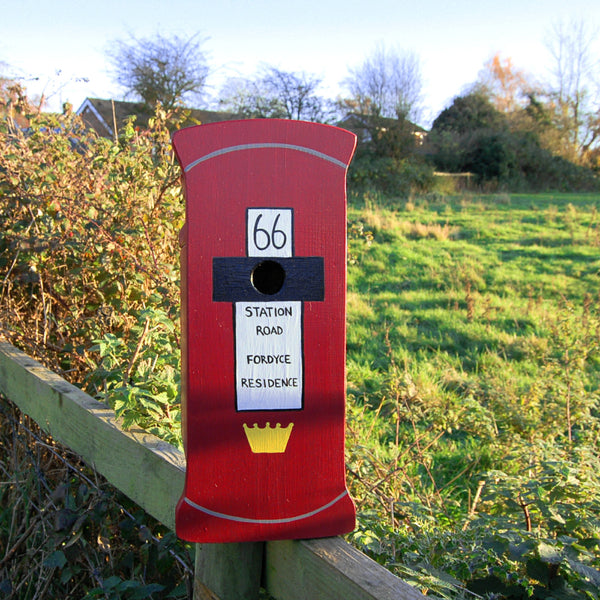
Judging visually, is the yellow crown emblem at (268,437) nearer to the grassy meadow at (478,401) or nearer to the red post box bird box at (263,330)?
the red post box bird box at (263,330)

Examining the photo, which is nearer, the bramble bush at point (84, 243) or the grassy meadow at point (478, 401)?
the grassy meadow at point (478, 401)

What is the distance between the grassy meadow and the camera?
1.97 m

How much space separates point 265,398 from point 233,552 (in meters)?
0.39

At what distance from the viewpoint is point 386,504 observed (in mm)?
2490

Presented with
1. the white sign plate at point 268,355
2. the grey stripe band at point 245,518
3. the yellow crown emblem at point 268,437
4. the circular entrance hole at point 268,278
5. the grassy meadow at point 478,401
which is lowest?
the grassy meadow at point 478,401

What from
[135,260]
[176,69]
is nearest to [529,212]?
[135,260]

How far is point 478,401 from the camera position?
412 centimetres

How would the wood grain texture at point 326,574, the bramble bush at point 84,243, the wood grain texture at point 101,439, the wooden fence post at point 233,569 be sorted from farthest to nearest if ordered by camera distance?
the bramble bush at point 84,243 < the wood grain texture at point 101,439 < the wooden fence post at point 233,569 < the wood grain texture at point 326,574

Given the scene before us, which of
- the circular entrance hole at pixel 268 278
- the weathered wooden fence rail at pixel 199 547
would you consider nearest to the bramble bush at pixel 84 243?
the weathered wooden fence rail at pixel 199 547

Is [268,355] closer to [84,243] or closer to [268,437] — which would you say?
[268,437]

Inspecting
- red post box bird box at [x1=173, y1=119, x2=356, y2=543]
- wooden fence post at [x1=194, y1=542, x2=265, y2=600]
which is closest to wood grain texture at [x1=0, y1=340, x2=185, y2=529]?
wooden fence post at [x1=194, y1=542, x2=265, y2=600]

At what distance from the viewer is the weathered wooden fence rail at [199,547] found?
127cm

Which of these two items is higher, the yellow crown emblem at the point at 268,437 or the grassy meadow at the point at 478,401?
the yellow crown emblem at the point at 268,437

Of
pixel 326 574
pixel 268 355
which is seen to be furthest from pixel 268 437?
pixel 326 574
